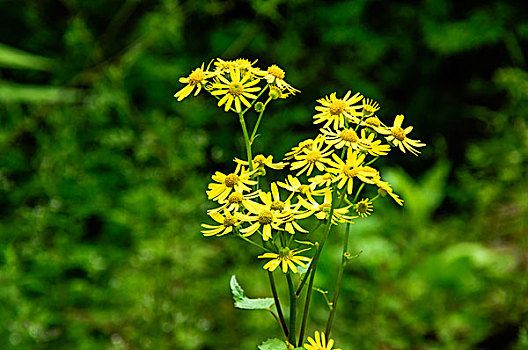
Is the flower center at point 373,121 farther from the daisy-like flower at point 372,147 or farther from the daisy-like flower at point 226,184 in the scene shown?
the daisy-like flower at point 226,184

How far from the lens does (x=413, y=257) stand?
2.16 meters

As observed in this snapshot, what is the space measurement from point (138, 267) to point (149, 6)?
1.63m

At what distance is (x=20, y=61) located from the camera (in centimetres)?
210

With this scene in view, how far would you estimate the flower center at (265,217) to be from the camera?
61cm

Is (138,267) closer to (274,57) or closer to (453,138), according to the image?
(274,57)

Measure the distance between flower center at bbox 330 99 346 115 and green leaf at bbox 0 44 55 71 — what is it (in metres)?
1.78

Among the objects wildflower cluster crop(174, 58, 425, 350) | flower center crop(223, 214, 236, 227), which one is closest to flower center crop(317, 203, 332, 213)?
wildflower cluster crop(174, 58, 425, 350)

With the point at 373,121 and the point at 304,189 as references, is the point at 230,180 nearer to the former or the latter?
the point at 304,189

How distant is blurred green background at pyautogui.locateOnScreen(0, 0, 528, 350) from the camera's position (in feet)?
5.01

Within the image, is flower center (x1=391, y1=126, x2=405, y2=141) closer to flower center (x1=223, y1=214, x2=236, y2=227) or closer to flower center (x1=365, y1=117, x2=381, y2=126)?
flower center (x1=365, y1=117, x2=381, y2=126)

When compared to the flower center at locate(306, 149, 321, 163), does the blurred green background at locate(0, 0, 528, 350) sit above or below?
above

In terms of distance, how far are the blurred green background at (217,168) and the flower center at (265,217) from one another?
62 centimetres

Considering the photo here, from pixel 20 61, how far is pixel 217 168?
100 cm

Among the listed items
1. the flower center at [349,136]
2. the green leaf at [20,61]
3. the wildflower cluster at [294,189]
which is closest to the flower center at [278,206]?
the wildflower cluster at [294,189]
